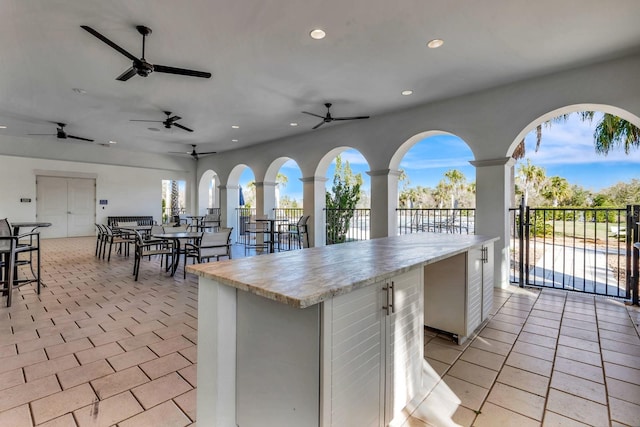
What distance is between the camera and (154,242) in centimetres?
509

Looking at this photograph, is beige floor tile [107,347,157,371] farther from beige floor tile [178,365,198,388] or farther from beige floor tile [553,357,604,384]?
beige floor tile [553,357,604,384]

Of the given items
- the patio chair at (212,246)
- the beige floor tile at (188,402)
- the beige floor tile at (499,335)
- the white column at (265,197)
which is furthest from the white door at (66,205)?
the beige floor tile at (499,335)

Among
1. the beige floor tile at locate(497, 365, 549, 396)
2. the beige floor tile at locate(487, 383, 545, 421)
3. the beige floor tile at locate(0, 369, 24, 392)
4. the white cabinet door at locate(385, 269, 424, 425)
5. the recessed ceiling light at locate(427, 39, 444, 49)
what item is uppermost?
the recessed ceiling light at locate(427, 39, 444, 49)

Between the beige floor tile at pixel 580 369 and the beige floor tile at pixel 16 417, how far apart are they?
3192 millimetres

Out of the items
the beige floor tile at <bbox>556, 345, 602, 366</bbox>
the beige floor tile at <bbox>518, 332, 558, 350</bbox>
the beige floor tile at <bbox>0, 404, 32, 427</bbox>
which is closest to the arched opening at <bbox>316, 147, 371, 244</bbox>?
the beige floor tile at <bbox>518, 332, 558, 350</bbox>

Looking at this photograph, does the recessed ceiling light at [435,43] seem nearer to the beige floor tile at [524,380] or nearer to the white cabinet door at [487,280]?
the white cabinet door at [487,280]

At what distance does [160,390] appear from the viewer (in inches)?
69.7

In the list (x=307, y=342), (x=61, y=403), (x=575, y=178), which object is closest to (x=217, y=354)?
(x=307, y=342)

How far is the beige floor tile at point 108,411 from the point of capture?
4.92 ft

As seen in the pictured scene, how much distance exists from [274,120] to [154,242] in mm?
3296

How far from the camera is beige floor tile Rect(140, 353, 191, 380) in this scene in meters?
1.95

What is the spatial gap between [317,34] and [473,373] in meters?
3.27

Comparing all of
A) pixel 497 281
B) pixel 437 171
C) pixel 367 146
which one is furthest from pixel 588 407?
pixel 437 171

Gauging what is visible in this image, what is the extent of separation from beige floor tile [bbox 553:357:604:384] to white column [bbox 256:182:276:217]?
22.7 ft
